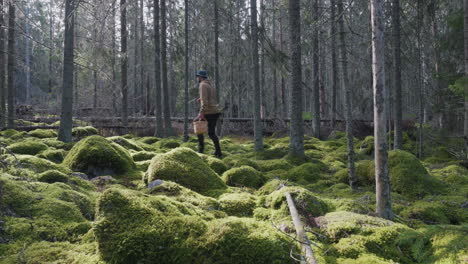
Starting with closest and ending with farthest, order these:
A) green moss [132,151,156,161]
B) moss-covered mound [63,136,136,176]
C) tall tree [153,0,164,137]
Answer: moss-covered mound [63,136,136,176], green moss [132,151,156,161], tall tree [153,0,164,137]

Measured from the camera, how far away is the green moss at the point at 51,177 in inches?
188

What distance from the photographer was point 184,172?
5.38 meters

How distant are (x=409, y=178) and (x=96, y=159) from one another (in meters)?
6.10

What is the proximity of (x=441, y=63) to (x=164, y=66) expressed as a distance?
472 inches

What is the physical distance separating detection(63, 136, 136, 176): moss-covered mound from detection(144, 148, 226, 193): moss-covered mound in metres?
1.04

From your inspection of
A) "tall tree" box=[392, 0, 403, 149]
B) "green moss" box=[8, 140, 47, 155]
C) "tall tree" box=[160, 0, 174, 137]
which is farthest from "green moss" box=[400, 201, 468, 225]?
"tall tree" box=[160, 0, 174, 137]

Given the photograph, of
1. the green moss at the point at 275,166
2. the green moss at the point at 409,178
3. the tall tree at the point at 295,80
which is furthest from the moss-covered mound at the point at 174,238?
the tall tree at the point at 295,80

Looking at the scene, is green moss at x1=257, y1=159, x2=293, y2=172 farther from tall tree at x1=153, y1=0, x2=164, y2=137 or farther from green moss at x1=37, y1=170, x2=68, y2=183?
tall tree at x1=153, y1=0, x2=164, y2=137

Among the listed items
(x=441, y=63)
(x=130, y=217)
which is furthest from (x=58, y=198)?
(x=441, y=63)

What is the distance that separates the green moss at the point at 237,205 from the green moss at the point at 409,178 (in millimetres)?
3204

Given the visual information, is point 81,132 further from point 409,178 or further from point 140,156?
point 409,178

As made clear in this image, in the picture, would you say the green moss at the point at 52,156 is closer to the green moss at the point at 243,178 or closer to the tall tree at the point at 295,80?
the green moss at the point at 243,178

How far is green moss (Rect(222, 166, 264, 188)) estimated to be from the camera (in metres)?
6.36

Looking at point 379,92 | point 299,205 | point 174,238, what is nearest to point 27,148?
point 174,238
